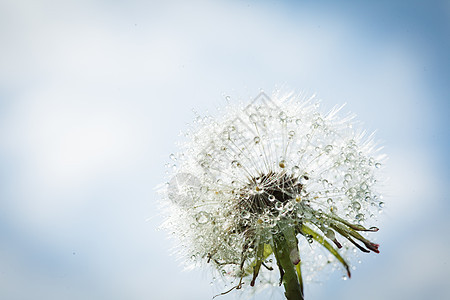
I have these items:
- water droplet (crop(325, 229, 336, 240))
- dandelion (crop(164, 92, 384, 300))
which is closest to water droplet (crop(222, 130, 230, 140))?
dandelion (crop(164, 92, 384, 300))

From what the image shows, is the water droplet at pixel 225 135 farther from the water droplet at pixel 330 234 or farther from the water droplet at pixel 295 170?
the water droplet at pixel 330 234

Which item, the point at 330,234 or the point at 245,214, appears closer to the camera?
the point at 330,234

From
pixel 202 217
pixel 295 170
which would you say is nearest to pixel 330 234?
pixel 295 170

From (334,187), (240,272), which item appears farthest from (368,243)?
(240,272)

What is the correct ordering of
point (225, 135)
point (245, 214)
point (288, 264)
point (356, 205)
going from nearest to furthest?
1. point (288, 264)
2. point (356, 205)
3. point (245, 214)
4. point (225, 135)

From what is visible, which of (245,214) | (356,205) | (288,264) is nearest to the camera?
(288,264)

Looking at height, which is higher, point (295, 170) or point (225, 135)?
point (225, 135)

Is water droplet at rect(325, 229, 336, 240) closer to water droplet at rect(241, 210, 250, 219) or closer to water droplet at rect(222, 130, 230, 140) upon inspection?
water droplet at rect(241, 210, 250, 219)

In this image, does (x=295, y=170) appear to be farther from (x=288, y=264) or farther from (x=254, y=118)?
(x=288, y=264)

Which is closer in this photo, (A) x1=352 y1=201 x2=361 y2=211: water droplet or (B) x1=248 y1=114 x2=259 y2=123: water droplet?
(A) x1=352 y1=201 x2=361 y2=211: water droplet
